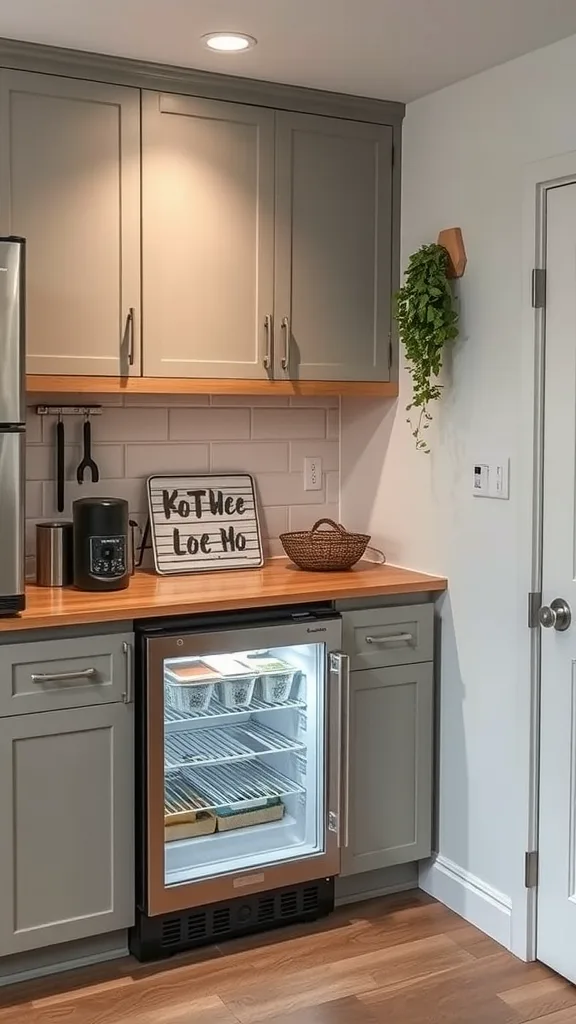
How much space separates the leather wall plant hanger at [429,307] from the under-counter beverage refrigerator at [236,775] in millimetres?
772

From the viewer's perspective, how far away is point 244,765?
3.39m

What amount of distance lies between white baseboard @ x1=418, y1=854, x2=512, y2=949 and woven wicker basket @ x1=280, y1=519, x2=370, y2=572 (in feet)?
3.17

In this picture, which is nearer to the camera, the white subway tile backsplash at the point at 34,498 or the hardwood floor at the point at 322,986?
the hardwood floor at the point at 322,986

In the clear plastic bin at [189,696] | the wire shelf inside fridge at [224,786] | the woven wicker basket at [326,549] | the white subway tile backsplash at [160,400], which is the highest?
the white subway tile backsplash at [160,400]

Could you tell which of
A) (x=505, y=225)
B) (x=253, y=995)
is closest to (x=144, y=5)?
(x=505, y=225)

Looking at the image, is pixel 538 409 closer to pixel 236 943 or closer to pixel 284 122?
pixel 284 122

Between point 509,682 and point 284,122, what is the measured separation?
1.77 meters

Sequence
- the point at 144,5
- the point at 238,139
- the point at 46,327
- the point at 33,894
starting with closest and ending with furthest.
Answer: the point at 144,5
the point at 33,894
the point at 46,327
the point at 238,139

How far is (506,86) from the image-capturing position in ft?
9.71

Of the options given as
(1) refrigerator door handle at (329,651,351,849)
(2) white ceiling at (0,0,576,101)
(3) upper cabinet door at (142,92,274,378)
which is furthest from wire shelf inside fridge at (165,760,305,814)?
(2) white ceiling at (0,0,576,101)

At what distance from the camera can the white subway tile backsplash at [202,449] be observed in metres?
3.32

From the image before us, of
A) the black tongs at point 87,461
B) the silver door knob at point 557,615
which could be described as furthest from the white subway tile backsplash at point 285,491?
the silver door knob at point 557,615

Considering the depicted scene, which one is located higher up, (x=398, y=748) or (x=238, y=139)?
(x=238, y=139)

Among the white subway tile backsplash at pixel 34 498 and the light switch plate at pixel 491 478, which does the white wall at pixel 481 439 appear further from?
the white subway tile backsplash at pixel 34 498
